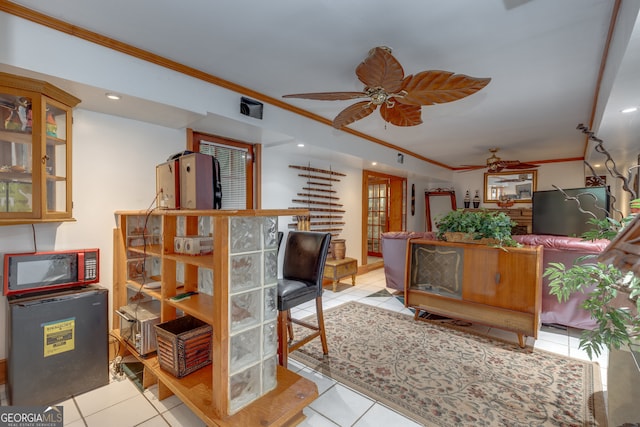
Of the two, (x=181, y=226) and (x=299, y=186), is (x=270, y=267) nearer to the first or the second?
(x=181, y=226)

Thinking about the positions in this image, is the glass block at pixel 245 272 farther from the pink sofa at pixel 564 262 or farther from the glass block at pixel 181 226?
the pink sofa at pixel 564 262

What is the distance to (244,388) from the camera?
1513 mm

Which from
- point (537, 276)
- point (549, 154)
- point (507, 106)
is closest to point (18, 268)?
point (537, 276)

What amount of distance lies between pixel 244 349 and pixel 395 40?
223 cm

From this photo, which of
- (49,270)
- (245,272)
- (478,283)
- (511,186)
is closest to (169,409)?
(245,272)

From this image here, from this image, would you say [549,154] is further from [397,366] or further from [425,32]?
[397,366]

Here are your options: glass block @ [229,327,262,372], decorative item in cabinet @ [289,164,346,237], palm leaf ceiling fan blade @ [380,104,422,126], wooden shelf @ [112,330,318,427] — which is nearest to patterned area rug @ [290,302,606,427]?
wooden shelf @ [112,330,318,427]

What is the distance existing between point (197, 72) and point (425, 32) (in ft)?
6.10

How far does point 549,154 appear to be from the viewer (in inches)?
228

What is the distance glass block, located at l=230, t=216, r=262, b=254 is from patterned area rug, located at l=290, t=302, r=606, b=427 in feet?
4.39

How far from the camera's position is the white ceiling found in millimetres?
1723

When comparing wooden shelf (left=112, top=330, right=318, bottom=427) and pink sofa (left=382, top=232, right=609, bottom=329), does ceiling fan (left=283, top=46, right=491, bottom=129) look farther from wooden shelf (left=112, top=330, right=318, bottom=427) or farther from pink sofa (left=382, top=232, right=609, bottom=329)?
wooden shelf (left=112, top=330, right=318, bottom=427)

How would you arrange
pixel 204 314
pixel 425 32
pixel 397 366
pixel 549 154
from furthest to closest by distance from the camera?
pixel 549 154 → pixel 397 366 → pixel 425 32 → pixel 204 314

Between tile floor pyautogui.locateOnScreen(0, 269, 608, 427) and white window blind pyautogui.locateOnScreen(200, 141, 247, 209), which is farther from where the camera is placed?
white window blind pyautogui.locateOnScreen(200, 141, 247, 209)
